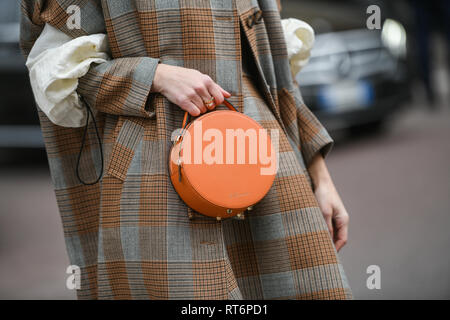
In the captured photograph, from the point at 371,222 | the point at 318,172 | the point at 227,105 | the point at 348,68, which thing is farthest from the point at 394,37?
→ the point at 227,105

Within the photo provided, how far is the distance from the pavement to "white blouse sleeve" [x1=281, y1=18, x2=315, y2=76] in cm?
175

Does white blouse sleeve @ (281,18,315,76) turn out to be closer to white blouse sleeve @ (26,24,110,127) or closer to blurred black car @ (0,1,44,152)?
white blouse sleeve @ (26,24,110,127)

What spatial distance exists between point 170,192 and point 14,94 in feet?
15.5

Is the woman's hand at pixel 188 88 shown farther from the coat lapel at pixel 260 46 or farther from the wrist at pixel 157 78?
the coat lapel at pixel 260 46

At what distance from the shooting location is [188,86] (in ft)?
4.93

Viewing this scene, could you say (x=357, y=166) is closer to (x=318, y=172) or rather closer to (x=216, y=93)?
(x=318, y=172)

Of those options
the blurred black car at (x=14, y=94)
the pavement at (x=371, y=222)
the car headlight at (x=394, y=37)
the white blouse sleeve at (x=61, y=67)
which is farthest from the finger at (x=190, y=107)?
the car headlight at (x=394, y=37)

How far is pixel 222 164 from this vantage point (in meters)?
1.45

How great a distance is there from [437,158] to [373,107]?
906mm

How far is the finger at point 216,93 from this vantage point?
1517mm

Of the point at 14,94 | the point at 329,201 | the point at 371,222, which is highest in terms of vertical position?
the point at 329,201

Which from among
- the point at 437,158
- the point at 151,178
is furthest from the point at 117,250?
the point at 437,158
